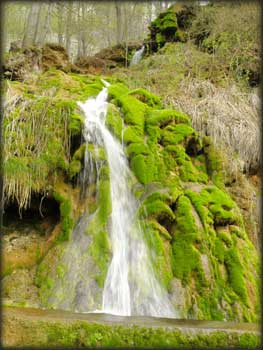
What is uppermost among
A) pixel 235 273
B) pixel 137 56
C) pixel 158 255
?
pixel 137 56

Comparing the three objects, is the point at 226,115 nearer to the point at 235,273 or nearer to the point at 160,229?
the point at 160,229

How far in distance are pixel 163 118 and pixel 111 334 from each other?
5276 mm

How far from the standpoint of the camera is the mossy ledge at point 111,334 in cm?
236

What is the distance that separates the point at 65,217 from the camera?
18.3ft

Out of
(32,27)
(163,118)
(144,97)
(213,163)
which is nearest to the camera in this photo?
(163,118)

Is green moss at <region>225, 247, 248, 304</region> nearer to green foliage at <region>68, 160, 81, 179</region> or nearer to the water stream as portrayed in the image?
the water stream

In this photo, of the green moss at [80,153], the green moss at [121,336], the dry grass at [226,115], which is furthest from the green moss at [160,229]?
the green moss at [121,336]

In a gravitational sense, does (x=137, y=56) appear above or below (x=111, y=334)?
above

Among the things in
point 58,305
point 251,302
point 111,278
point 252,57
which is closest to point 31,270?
point 58,305

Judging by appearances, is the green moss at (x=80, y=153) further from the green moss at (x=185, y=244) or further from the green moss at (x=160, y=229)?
the green moss at (x=185, y=244)

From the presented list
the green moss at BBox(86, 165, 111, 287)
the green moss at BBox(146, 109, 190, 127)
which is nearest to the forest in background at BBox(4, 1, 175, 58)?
the green moss at BBox(146, 109, 190, 127)

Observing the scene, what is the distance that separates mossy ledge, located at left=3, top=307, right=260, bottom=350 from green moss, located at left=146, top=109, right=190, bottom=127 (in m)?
5.01

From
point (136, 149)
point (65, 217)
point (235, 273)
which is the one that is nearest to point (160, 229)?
point (235, 273)

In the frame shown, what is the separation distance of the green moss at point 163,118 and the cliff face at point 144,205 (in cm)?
2
